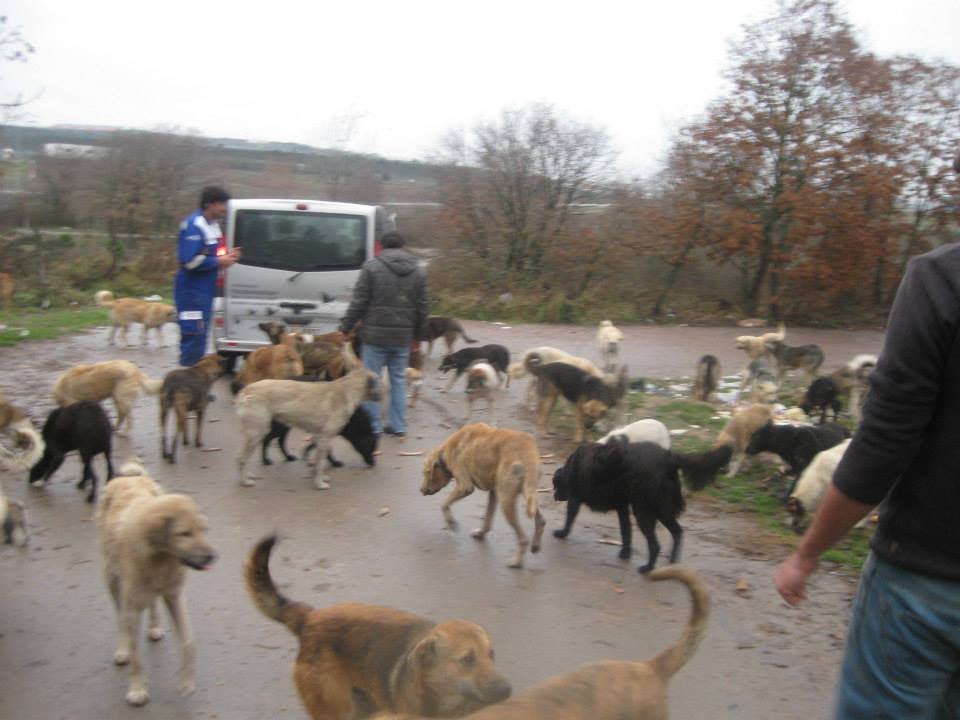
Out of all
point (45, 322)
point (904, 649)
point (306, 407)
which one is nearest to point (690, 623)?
point (904, 649)

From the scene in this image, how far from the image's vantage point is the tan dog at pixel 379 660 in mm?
2994

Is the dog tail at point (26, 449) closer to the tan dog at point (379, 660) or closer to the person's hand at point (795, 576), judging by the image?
the tan dog at point (379, 660)

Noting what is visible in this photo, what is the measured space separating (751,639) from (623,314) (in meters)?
16.8

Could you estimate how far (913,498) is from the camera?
2174 millimetres

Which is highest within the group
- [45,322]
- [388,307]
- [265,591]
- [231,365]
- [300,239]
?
[300,239]

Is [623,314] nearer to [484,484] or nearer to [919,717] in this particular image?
[484,484]

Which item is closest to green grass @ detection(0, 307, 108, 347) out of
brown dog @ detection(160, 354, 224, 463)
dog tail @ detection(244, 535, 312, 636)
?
brown dog @ detection(160, 354, 224, 463)

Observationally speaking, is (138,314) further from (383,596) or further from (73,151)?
(383,596)

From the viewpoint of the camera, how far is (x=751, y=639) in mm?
4746

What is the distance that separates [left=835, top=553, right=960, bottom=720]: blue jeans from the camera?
2.12 metres

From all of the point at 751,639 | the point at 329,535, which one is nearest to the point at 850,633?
the point at 751,639

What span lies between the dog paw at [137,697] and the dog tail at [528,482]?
275 cm

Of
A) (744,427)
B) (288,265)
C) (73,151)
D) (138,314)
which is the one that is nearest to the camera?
(744,427)

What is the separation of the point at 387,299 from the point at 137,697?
5469mm
